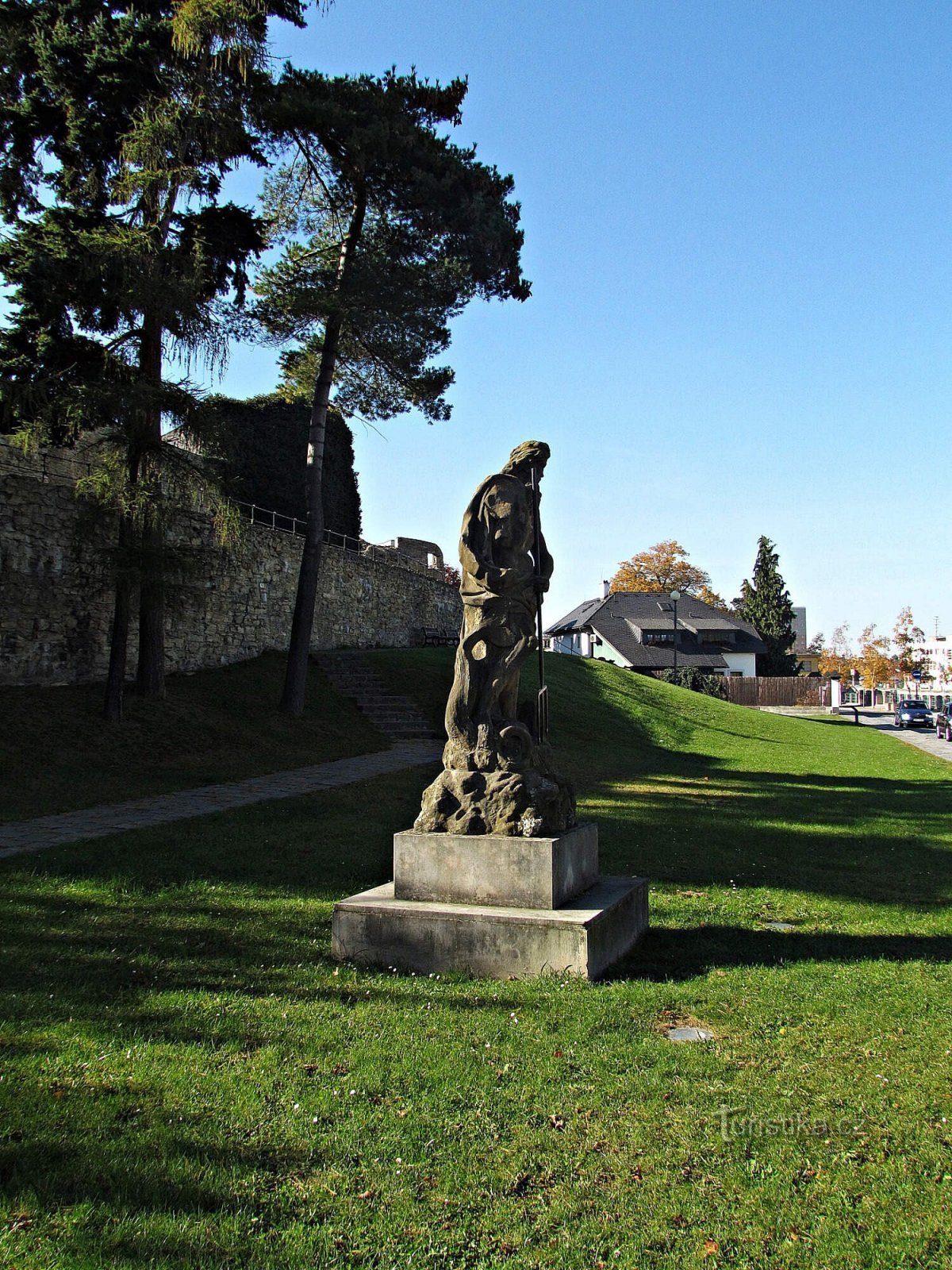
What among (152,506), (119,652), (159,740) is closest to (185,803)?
(159,740)

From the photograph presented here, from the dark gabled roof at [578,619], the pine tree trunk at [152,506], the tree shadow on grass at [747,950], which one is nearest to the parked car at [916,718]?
the dark gabled roof at [578,619]

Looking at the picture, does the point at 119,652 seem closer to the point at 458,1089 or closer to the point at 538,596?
the point at 538,596

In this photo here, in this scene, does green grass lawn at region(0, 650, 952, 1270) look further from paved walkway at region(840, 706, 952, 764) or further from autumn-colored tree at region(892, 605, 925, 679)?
autumn-colored tree at region(892, 605, 925, 679)

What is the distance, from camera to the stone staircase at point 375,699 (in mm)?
18578

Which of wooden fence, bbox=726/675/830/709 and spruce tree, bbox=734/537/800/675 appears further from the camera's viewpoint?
spruce tree, bbox=734/537/800/675

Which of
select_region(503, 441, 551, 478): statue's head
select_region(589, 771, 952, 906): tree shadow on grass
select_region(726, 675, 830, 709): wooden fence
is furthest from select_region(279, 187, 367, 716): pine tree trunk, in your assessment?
select_region(726, 675, 830, 709): wooden fence

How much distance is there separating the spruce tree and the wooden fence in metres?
9.24

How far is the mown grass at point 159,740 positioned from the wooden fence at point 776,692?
29.6 metres

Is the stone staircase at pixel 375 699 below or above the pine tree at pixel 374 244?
below

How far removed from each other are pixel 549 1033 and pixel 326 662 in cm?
1905

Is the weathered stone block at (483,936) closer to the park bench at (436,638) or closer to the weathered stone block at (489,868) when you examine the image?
the weathered stone block at (489,868)

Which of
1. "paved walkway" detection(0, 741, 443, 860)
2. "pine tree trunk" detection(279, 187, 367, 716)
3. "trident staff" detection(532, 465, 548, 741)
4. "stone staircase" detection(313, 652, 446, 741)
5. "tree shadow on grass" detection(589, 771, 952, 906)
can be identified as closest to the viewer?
"trident staff" detection(532, 465, 548, 741)

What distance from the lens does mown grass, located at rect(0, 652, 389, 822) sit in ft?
37.4

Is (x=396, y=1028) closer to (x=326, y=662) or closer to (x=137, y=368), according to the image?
(x=137, y=368)
